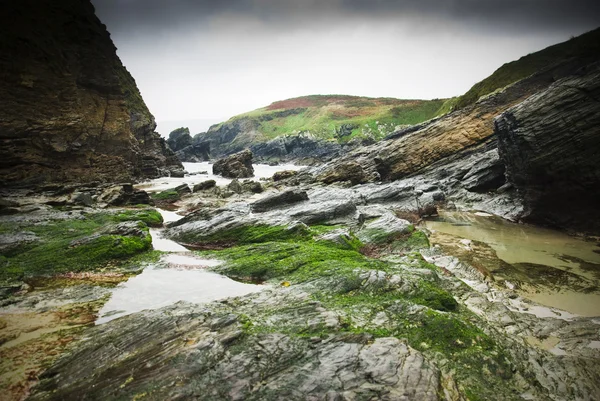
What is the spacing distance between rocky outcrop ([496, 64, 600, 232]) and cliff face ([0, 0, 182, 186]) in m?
51.1

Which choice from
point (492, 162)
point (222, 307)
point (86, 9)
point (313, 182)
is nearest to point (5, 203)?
point (222, 307)

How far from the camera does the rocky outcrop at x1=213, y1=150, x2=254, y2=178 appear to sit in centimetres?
6869

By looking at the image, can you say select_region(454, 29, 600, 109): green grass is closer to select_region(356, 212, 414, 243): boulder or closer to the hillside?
the hillside

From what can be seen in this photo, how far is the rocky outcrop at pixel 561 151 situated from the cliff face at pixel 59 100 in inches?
2010

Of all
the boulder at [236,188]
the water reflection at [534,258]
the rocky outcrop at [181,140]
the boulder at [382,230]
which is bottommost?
the water reflection at [534,258]

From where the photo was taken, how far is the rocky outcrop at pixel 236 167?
68.7m

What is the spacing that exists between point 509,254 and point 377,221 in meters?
8.16

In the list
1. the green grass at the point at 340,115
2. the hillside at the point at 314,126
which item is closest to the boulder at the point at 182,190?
the hillside at the point at 314,126

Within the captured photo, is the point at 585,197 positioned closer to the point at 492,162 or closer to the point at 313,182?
the point at 492,162

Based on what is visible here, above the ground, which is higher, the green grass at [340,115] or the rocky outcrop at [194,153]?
the green grass at [340,115]

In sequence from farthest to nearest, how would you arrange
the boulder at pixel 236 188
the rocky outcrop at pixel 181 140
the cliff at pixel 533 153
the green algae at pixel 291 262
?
the rocky outcrop at pixel 181 140 < the boulder at pixel 236 188 < the cliff at pixel 533 153 < the green algae at pixel 291 262

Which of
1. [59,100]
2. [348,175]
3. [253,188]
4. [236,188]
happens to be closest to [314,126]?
[348,175]

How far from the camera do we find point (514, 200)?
95.7ft

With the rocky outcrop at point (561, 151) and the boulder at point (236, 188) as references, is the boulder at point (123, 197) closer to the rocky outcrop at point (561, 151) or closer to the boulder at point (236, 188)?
→ the boulder at point (236, 188)
